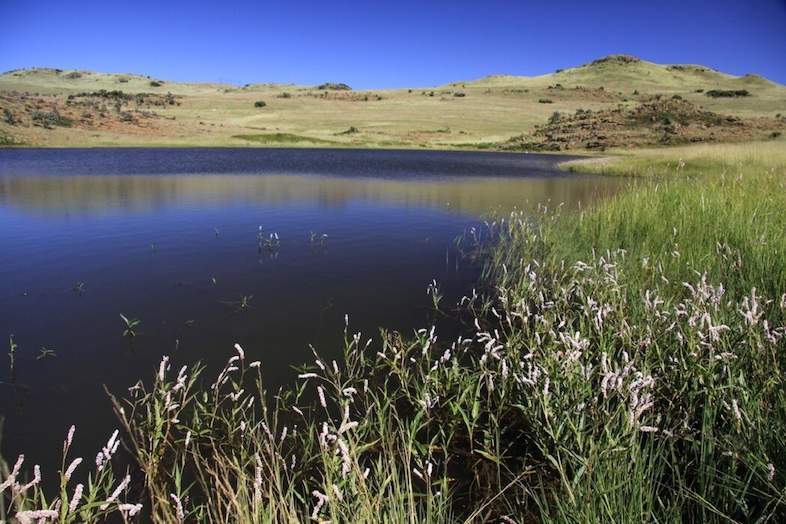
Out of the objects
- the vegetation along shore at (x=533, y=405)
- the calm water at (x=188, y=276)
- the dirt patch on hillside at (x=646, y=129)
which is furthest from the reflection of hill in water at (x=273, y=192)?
the dirt patch on hillside at (x=646, y=129)

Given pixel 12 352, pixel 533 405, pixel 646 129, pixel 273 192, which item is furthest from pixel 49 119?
pixel 646 129

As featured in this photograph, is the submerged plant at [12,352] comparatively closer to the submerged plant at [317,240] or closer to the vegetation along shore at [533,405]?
the vegetation along shore at [533,405]

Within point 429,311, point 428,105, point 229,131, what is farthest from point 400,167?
point 428,105

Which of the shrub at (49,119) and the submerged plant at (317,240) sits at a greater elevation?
the shrub at (49,119)

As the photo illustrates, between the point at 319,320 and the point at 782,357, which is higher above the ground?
the point at 782,357

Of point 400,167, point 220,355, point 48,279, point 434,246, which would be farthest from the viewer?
point 400,167

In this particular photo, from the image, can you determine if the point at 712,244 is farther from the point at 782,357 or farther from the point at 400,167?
the point at 400,167

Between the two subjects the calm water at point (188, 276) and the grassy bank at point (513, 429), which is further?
the calm water at point (188, 276)

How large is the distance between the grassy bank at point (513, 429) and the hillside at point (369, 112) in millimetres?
39312

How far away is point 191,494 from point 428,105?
3074 inches

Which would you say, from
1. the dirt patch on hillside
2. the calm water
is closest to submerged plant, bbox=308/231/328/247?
the calm water

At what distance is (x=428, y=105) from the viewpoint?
7650 cm

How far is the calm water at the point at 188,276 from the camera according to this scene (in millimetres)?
4367

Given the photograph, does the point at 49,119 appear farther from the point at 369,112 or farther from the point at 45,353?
the point at 45,353
